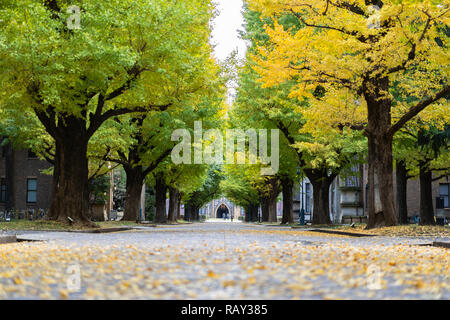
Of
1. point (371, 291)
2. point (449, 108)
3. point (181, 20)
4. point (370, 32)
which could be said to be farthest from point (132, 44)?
point (371, 291)

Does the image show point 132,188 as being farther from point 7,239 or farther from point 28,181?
point 7,239

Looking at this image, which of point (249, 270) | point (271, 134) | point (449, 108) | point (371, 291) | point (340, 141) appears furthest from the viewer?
point (271, 134)

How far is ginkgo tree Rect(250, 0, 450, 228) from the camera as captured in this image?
17.2 meters

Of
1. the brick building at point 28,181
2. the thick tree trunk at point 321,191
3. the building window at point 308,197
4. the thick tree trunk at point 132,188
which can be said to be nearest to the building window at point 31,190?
the brick building at point 28,181

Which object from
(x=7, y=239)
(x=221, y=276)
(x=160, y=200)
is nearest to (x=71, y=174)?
(x=7, y=239)

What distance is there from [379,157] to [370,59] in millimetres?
3423

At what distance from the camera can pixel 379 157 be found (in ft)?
63.6

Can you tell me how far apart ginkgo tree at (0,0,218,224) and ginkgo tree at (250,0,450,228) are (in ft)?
11.1

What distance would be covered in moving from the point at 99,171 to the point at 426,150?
21774 mm

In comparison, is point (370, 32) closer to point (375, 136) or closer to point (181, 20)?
point (375, 136)

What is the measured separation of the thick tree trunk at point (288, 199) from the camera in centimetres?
4016

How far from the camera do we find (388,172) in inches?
757

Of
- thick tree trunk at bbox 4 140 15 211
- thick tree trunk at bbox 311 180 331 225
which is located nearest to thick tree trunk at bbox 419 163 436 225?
thick tree trunk at bbox 311 180 331 225

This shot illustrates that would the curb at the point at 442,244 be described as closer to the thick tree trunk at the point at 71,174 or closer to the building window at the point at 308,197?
the thick tree trunk at the point at 71,174
